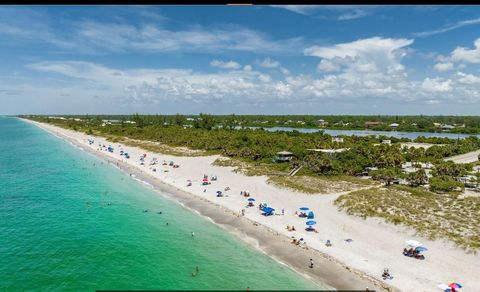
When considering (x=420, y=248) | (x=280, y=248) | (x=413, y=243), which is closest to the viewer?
(x=420, y=248)

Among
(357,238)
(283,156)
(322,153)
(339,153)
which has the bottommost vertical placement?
(357,238)

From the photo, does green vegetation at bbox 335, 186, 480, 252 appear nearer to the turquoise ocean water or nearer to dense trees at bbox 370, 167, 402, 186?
dense trees at bbox 370, 167, 402, 186

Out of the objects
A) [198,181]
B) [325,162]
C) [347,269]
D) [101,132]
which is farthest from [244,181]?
[101,132]

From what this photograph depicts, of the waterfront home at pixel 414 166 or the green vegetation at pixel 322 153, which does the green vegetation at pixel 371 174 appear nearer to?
the green vegetation at pixel 322 153

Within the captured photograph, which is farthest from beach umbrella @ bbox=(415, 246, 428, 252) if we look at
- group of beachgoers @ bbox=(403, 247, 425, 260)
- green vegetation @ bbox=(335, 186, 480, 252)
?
green vegetation @ bbox=(335, 186, 480, 252)

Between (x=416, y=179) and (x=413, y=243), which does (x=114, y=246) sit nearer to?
(x=413, y=243)

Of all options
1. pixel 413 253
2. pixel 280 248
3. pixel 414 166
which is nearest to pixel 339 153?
pixel 414 166

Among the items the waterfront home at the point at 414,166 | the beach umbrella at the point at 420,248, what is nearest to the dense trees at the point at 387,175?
the waterfront home at the point at 414,166
